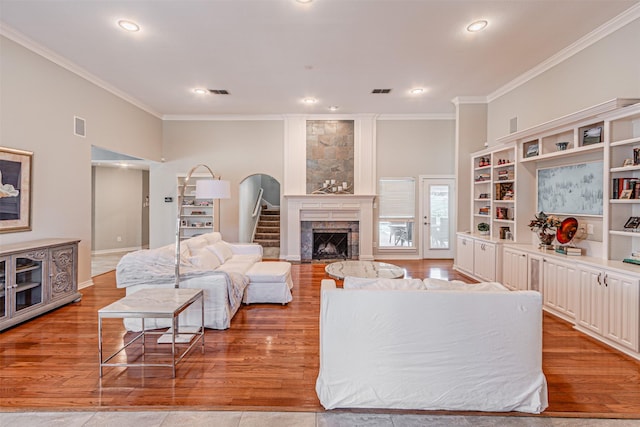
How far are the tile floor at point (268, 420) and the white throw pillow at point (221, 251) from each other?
295cm

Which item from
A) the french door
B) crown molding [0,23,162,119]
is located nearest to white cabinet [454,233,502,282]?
the french door

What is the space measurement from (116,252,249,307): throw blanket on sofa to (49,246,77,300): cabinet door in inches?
43.6

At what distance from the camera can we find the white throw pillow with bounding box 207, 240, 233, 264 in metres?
5.03

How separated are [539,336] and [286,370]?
1880 millimetres

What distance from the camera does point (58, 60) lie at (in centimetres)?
457

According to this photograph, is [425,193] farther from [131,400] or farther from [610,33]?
[131,400]

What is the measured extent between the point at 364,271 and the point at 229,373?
1.80 metres

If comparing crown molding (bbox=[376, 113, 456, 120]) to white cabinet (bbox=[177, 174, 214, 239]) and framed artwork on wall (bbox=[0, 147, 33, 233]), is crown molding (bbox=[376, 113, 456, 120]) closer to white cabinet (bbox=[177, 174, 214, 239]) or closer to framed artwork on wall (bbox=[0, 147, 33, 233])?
white cabinet (bbox=[177, 174, 214, 239])

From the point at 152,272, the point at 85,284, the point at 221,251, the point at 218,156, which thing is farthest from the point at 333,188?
the point at 85,284

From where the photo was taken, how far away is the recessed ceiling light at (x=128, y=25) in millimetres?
3705

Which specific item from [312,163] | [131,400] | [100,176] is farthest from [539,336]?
[100,176]

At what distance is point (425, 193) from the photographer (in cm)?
775

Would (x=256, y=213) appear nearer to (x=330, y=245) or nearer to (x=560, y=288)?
(x=330, y=245)

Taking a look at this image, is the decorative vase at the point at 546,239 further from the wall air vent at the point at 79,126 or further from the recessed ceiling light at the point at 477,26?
the wall air vent at the point at 79,126
